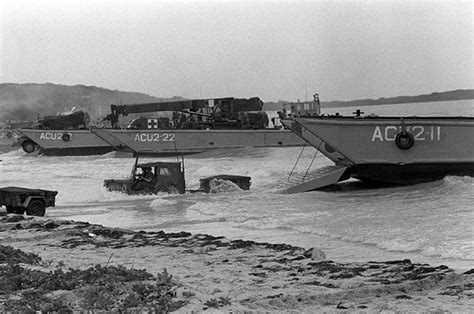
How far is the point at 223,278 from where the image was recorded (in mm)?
7516

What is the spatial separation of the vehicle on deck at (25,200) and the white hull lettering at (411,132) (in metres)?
8.82

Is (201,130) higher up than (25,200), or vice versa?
(201,130)

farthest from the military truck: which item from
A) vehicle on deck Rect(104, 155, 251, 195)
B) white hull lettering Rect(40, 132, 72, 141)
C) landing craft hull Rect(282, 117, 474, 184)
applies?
white hull lettering Rect(40, 132, 72, 141)

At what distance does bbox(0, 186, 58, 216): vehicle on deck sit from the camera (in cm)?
1487

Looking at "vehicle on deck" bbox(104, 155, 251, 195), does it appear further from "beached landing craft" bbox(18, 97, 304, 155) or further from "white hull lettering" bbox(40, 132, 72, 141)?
"white hull lettering" bbox(40, 132, 72, 141)

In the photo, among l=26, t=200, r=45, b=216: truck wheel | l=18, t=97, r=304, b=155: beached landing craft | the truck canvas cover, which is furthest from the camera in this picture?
the truck canvas cover

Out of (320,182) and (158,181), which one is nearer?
(158,181)

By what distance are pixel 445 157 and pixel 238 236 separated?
915 centimetres

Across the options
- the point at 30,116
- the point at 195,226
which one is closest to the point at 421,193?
the point at 195,226

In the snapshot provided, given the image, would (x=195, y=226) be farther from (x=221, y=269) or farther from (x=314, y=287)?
(x=314, y=287)

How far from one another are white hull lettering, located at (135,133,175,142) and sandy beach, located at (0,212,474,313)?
27.4 m

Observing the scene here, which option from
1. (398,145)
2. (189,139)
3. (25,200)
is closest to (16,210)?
(25,200)

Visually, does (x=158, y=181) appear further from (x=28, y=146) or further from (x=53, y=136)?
(x=28, y=146)

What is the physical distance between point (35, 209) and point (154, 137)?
24.1 m
